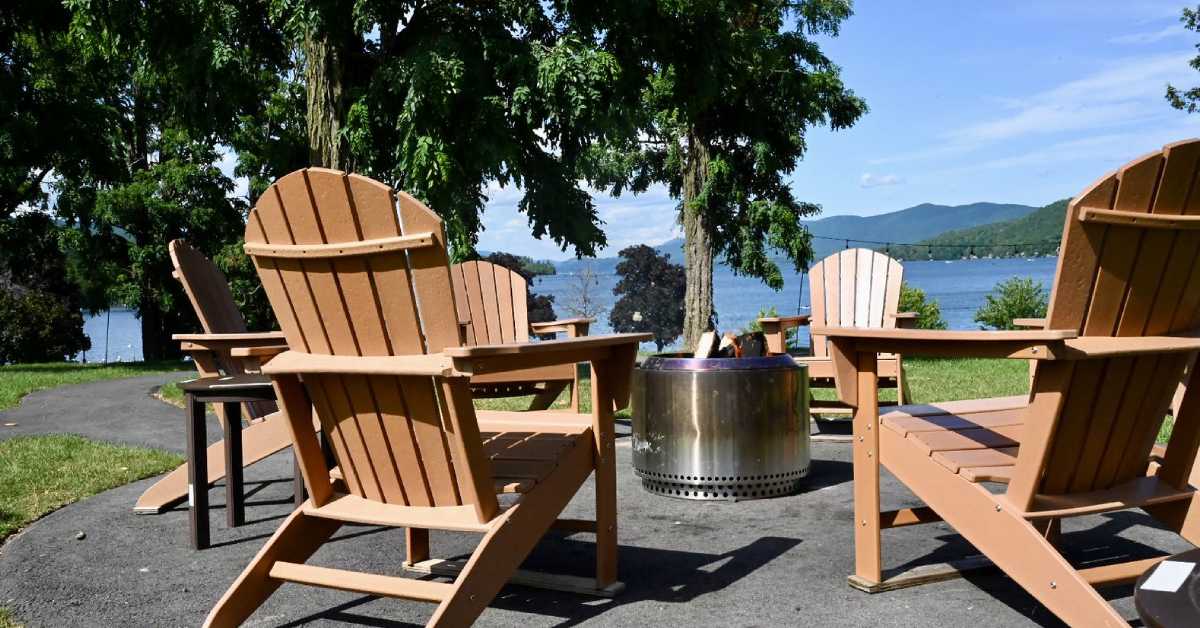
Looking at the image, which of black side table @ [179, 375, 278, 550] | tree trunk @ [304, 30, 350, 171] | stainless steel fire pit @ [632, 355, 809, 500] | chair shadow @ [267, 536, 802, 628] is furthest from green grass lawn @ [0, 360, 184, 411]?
chair shadow @ [267, 536, 802, 628]

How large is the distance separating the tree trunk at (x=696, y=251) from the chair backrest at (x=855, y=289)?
8.90m

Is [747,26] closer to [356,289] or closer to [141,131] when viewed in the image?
[141,131]

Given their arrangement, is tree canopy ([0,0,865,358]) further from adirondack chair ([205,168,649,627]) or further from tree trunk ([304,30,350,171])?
adirondack chair ([205,168,649,627])

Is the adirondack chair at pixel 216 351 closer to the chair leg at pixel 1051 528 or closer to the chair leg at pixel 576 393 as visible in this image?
the chair leg at pixel 576 393

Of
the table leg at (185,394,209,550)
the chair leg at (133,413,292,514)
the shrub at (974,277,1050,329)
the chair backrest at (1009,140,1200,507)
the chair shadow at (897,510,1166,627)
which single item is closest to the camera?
the chair backrest at (1009,140,1200,507)

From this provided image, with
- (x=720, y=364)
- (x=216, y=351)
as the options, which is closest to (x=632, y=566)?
(x=720, y=364)

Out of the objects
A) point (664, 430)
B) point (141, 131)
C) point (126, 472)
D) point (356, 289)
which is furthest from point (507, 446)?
point (141, 131)

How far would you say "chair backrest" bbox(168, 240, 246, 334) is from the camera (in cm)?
439

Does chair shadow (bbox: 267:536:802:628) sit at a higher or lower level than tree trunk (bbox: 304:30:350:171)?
lower

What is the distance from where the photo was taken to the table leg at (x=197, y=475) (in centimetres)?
376

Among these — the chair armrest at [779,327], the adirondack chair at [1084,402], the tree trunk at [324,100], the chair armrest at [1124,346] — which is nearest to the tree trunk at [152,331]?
the tree trunk at [324,100]

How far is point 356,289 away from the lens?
2.58 m

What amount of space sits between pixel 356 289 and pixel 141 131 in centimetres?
2173

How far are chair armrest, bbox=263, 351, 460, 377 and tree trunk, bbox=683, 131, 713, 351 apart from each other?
43.0ft
